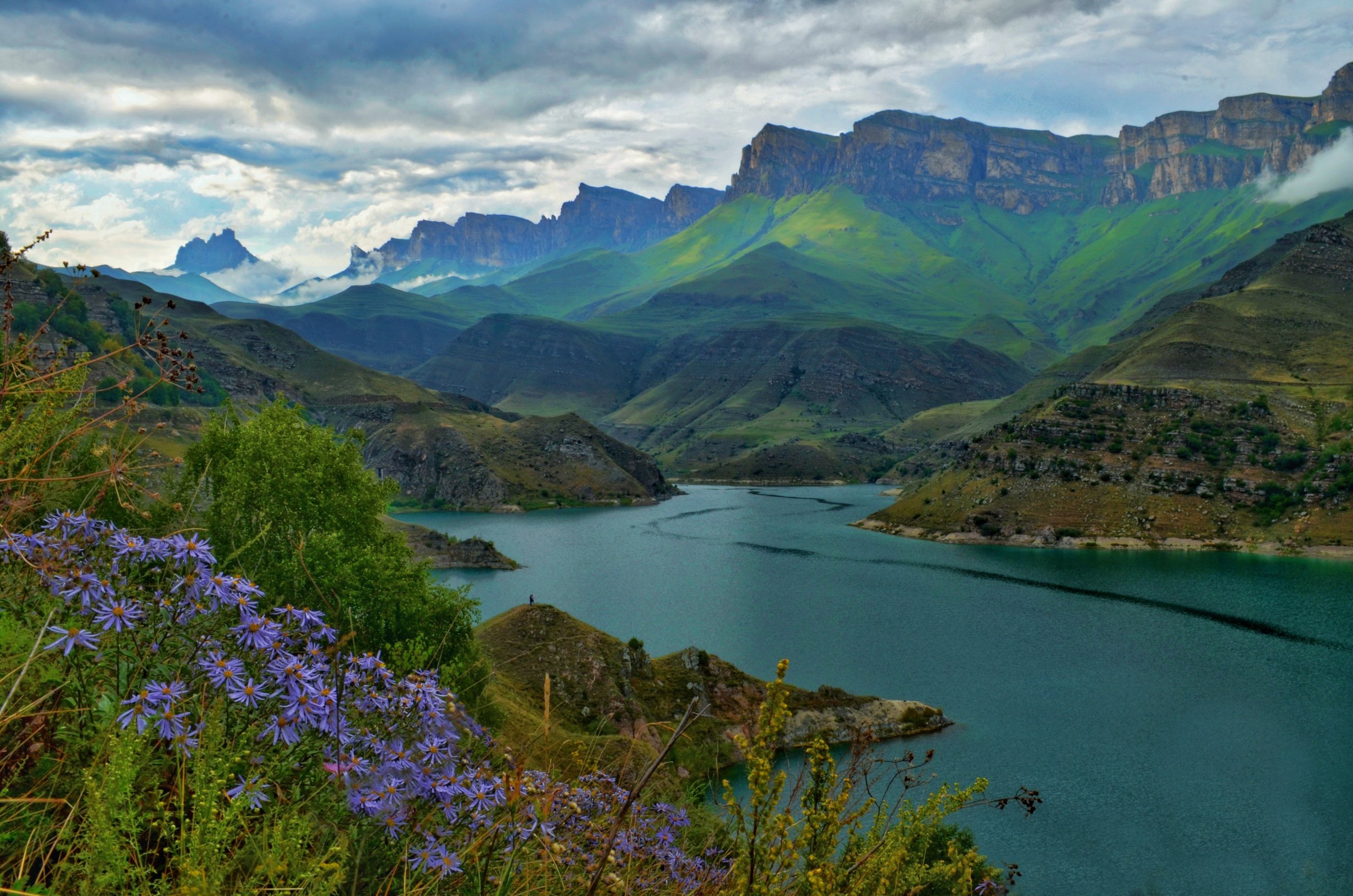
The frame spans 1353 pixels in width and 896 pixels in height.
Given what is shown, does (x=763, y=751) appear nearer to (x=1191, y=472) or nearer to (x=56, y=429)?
(x=56, y=429)

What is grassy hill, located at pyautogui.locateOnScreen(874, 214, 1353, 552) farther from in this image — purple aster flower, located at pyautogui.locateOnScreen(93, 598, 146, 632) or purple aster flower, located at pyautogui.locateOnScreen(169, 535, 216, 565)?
purple aster flower, located at pyautogui.locateOnScreen(93, 598, 146, 632)

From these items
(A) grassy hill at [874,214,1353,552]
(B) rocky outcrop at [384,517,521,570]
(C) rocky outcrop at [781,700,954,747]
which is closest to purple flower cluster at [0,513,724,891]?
(C) rocky outcrop at [781,700,954,747]

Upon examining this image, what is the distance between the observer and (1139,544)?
110 meters

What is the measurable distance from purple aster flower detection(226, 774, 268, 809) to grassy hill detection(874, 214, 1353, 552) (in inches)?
4853

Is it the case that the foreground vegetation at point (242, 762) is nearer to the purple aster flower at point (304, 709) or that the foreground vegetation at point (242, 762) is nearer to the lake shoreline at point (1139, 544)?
the purple aster flower at point (304, 709)

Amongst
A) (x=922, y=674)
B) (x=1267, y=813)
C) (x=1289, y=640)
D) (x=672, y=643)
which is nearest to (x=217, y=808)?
(x=1267, y=813)

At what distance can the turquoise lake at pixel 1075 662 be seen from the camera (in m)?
36.6

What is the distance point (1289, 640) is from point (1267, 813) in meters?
36.7

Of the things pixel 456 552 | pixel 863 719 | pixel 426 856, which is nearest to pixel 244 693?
pixel 426 856

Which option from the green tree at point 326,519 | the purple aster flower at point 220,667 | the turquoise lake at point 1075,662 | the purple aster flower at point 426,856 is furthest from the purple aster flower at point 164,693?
the green tree at point 326,519

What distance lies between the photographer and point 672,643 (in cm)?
7031

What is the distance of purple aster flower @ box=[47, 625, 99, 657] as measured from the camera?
3.69 meters

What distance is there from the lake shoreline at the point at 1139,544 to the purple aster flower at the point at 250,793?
121441 mm

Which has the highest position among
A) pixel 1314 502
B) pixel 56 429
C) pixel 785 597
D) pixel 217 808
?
pixel 56 429
